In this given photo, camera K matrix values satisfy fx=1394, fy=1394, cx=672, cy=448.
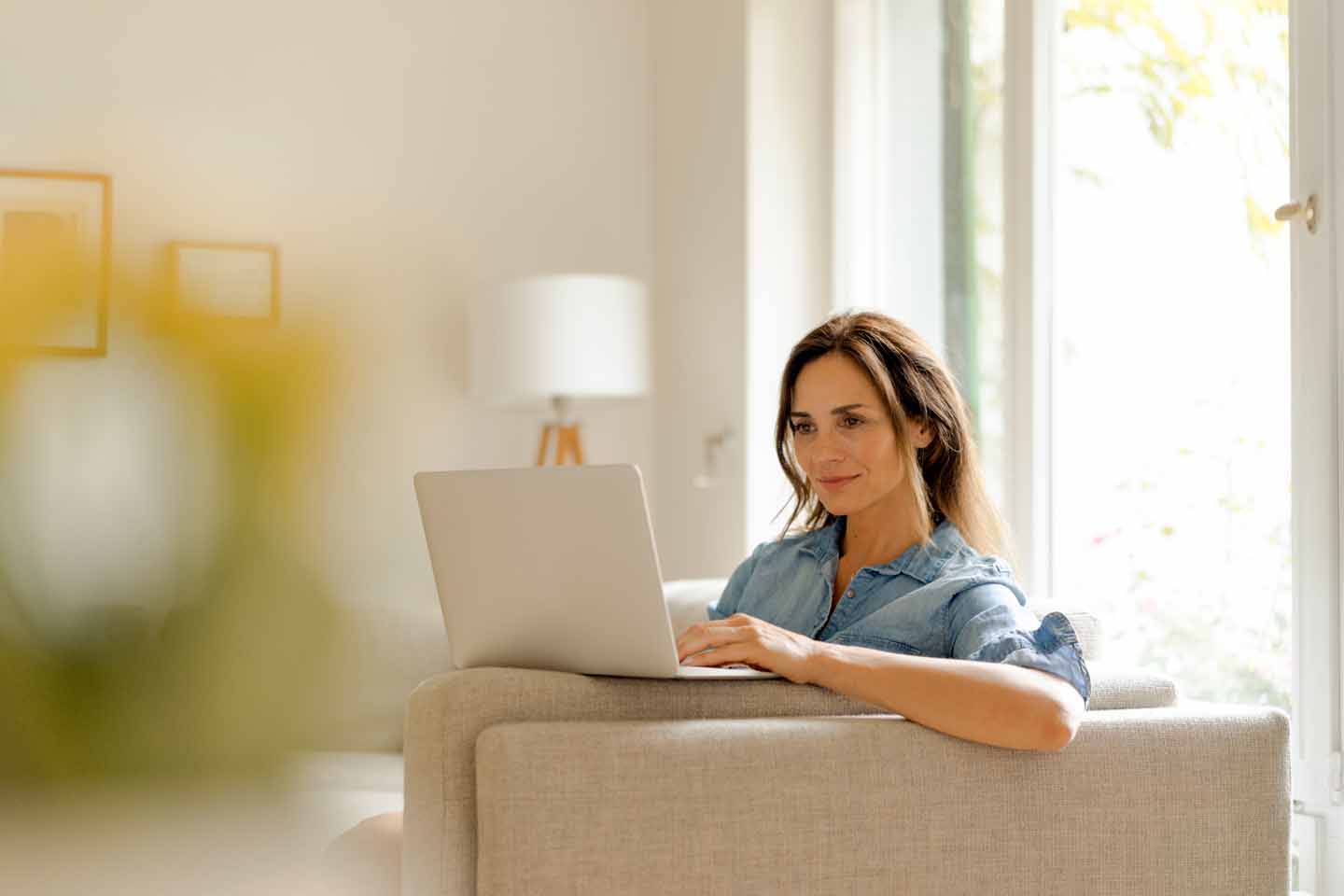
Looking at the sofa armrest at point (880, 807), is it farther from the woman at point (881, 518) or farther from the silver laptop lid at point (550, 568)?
the woman at point (881, 518)

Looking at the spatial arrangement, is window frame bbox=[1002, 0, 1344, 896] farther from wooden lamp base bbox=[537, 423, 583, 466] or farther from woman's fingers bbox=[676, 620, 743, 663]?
wooden lamp base bbox=[537, 423, 583, 466]

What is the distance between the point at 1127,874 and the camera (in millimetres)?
1362

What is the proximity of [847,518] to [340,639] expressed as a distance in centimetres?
181

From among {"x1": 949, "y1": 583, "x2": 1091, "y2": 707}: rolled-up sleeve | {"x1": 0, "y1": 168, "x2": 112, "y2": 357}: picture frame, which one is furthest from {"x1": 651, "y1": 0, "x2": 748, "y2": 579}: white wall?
{"x1": 0, "y1": 168, "x2": 112, "y2": 357}: picture frame

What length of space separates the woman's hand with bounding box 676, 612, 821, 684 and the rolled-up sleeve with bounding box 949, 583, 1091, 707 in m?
0.22

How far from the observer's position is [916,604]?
1684 millimetres

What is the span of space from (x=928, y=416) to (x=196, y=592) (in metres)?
1.74

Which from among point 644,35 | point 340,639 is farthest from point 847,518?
point 644,35

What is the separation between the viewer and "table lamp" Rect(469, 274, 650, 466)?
3.74 metres

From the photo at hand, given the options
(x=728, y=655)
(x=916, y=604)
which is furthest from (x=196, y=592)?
(x=916, y=604)

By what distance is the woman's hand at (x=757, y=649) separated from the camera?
139 centimetres

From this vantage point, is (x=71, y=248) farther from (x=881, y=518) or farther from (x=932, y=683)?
(x=881, y=518)

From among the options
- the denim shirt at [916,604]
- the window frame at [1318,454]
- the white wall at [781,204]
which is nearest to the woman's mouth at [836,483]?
the denim shirt at [916,604]

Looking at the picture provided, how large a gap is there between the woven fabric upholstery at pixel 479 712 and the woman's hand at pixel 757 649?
0.02 metres
